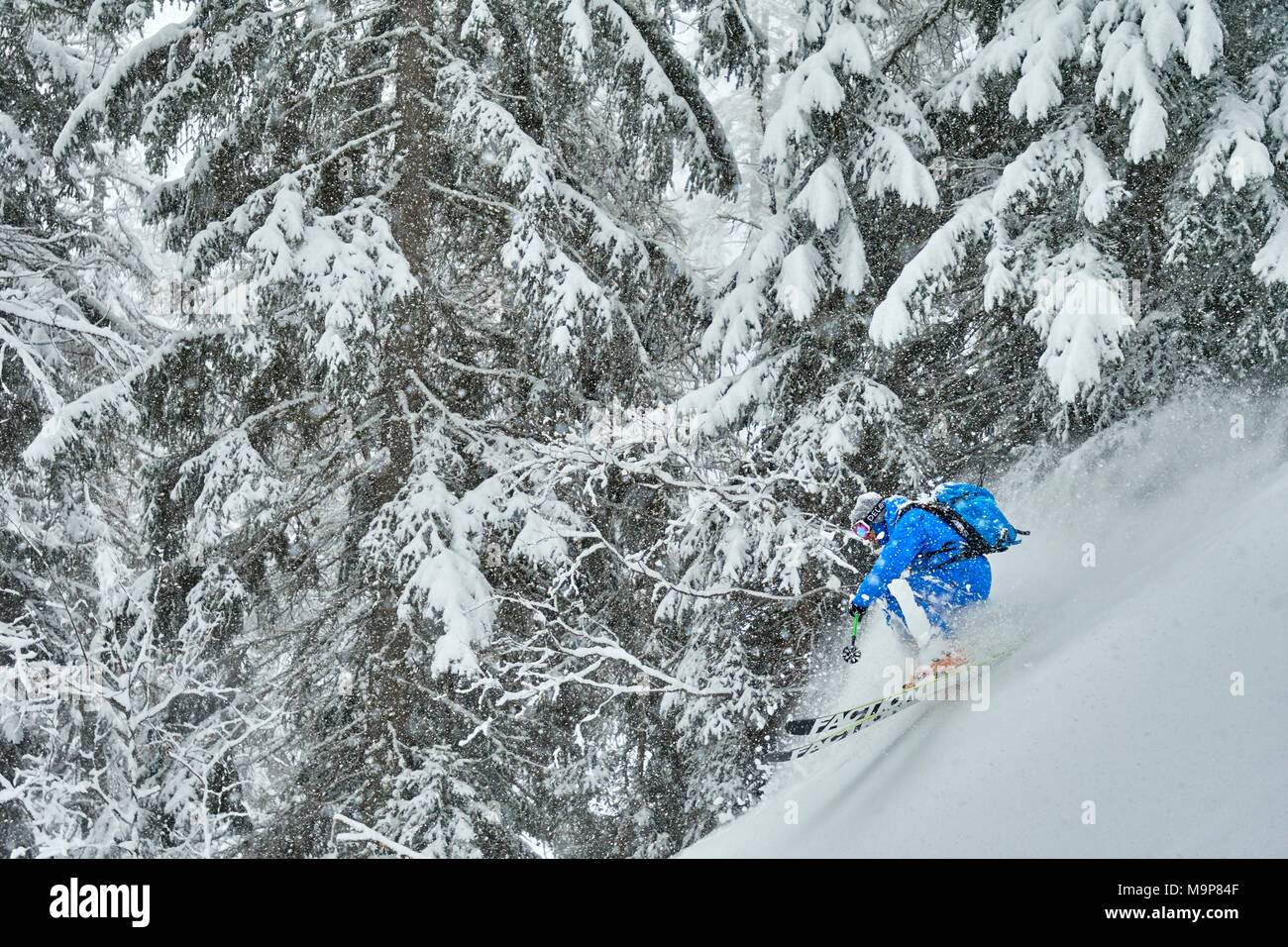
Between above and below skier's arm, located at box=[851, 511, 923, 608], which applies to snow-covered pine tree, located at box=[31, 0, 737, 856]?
above

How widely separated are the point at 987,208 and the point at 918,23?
3.40 meters

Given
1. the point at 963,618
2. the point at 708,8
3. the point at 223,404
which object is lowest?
the point at 963,618

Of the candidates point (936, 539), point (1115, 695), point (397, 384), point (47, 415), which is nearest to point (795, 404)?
point (936, 539)

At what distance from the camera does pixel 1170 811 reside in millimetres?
5316

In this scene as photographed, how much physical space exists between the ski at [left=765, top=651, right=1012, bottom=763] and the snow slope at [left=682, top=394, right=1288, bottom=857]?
16cm

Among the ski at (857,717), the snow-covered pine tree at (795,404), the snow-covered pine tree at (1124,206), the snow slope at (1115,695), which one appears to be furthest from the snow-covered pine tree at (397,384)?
the snow-covered pine tree at (1124,206)

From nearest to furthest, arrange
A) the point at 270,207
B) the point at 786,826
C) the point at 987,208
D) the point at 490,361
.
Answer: the point at 786,826 < the point at 987,208 < the point at 270,207 < the point at 490,361

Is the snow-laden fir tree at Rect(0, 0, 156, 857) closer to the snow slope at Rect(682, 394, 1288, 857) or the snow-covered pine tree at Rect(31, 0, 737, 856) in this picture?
the snow-covered pine tree at Rect(31, 0, 737, 856)

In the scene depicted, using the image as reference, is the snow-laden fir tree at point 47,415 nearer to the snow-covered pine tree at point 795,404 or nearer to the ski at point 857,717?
the snow-covered pine tree at point 795,404

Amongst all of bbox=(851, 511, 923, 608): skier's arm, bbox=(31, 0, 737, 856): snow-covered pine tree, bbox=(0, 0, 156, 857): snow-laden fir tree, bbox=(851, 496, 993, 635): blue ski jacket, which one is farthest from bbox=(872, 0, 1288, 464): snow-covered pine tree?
bbox=(0, 0, 156, 857): snow-laden fir tree

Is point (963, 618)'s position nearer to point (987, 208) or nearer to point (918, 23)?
point (987, 208)

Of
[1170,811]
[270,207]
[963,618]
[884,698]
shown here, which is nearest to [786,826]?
[884,698]

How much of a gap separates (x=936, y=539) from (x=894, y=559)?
43 centimetres

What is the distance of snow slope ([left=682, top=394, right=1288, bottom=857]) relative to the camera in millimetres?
5430
